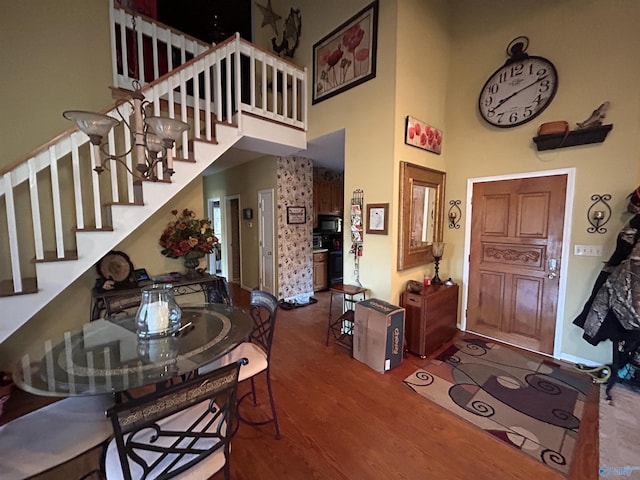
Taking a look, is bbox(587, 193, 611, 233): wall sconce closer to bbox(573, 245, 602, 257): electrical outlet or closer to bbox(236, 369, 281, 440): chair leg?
bbox(573, 245, 602, 257): electrical outlet

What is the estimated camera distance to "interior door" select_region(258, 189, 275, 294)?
4.62m

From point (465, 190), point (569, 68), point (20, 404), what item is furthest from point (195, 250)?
point (569, 68)

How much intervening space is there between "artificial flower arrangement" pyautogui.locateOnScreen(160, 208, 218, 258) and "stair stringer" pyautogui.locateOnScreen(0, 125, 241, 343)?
604 mm

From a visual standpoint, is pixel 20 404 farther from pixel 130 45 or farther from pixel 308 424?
pixel 130 45

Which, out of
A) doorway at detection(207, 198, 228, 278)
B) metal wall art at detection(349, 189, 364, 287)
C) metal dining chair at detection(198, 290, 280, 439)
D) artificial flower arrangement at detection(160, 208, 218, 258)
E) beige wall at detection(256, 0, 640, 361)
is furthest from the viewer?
doorway at detection(207, 198, 228, 278)

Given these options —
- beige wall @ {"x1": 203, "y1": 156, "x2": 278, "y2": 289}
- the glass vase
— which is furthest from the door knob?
beige wall @ {"x1": 203, "y1": 156, "x2": 278, "y2": 289}

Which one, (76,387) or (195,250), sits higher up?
(195,250)

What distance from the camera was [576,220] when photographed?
263 centimetres

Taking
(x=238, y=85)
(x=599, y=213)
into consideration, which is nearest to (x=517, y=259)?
(x=599, y=213)

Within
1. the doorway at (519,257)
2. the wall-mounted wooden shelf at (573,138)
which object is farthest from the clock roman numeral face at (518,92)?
the doorway at (519,257)

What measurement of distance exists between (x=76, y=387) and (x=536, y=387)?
3.20 meters

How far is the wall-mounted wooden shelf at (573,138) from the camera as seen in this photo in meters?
2.43

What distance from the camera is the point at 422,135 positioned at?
119 inches

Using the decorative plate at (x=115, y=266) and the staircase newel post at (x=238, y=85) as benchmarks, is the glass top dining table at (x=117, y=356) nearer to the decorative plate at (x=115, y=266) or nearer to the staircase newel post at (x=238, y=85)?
the decorative plate at (x=115, y=266)
